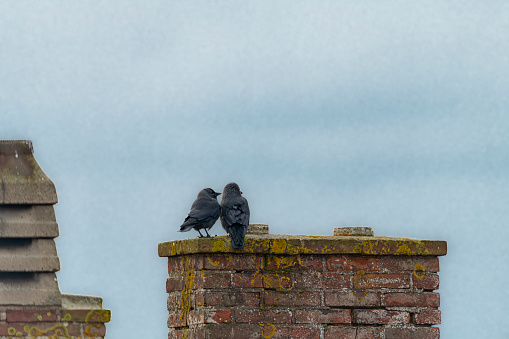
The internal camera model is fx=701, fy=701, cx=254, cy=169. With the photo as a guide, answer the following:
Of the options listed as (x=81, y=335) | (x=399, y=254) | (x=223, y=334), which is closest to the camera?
(x=223, y=334)

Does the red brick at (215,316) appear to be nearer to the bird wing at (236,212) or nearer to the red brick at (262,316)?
the red brick at (262,316)

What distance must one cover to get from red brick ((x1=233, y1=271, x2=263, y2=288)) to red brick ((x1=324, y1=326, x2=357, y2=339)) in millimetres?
533

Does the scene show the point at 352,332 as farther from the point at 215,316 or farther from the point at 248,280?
the point at 215,316

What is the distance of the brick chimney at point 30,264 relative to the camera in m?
4.98

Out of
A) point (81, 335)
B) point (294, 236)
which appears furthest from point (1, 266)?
point (294, 236)

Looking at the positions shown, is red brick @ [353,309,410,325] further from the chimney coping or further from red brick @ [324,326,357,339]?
the chimney coping

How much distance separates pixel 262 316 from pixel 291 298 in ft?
0.73

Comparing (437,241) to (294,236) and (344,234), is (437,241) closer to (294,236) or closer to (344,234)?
(344,234)

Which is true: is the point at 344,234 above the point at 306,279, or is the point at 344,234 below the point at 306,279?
above

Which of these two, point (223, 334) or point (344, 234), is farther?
point (344, 234)

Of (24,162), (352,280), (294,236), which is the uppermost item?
(24,162)

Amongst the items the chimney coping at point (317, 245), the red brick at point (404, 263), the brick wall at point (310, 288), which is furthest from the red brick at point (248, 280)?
the red brick at point (404, 263)

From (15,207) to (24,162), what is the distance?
0.34 metres

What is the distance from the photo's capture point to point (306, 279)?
457 centimetres
